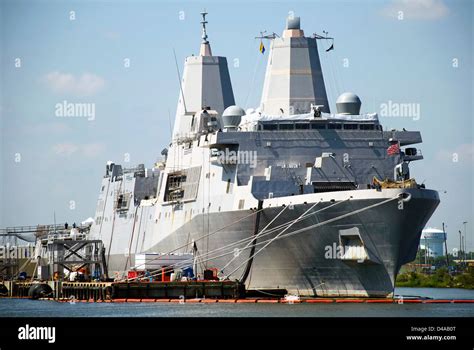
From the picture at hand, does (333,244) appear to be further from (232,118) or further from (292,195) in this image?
(232,118)

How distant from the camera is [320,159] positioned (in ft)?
198

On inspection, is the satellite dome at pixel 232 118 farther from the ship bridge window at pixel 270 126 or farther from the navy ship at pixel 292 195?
the ship bridge window at pixel 270 126

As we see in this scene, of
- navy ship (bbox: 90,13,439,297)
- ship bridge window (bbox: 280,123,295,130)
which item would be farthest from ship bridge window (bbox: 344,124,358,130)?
ship bridge window (bbox: 280,123,295,130)

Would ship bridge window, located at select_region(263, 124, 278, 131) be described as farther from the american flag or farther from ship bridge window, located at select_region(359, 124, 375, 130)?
the american flag

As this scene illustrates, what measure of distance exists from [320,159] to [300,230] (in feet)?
18.3

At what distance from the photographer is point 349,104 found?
6350 cm

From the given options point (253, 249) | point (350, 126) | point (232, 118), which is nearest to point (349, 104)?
point (350, 126)

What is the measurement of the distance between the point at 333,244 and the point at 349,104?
10.8 meters

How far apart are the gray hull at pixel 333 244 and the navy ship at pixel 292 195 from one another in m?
0.05
